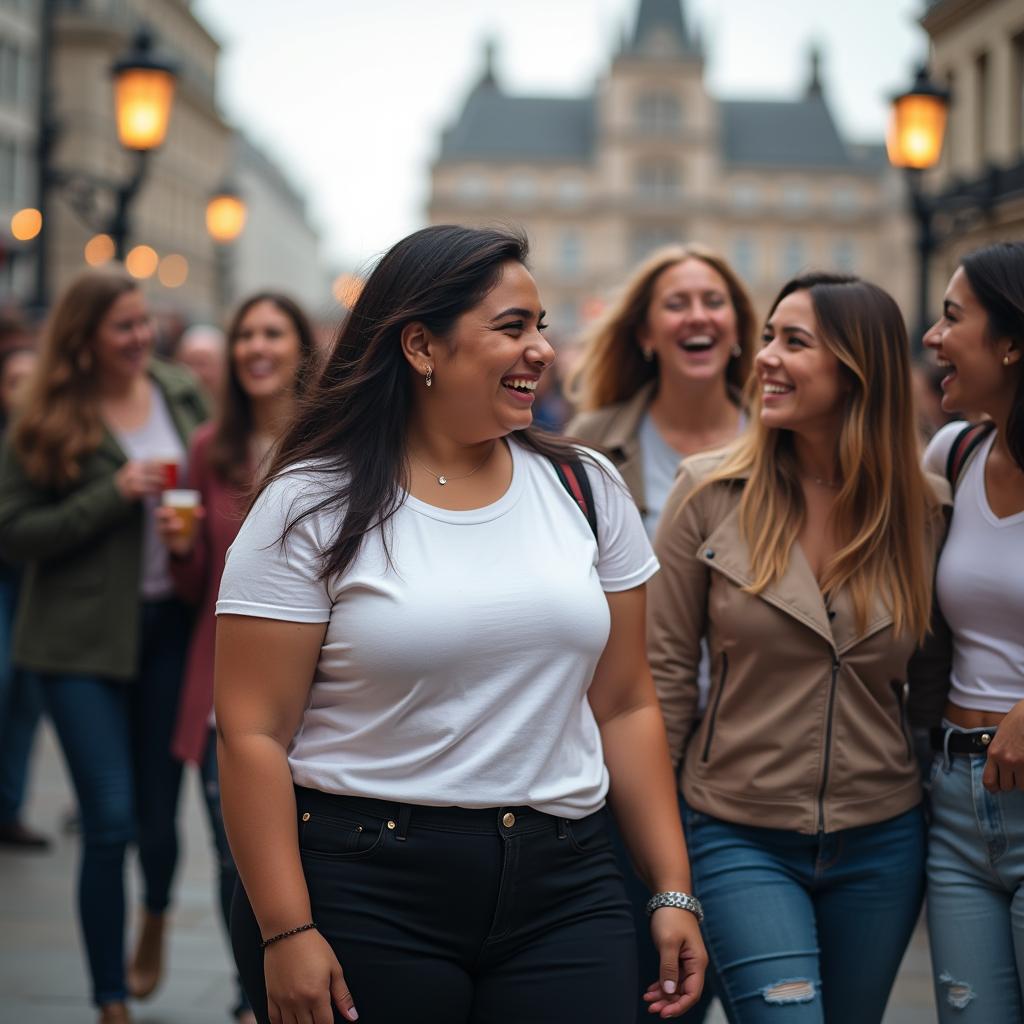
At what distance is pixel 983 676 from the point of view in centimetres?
301

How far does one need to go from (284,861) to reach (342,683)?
0.29 m

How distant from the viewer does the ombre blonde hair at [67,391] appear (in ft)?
15.2

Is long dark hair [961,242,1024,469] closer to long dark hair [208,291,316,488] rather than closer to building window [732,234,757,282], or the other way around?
long dark hair [208,291,316,488]

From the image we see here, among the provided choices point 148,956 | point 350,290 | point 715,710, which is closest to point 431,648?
point 350,290

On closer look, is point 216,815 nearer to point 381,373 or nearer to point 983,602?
point 381,373

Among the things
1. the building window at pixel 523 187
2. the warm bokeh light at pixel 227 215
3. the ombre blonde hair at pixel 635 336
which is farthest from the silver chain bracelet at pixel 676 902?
the building window at pixel 523 187

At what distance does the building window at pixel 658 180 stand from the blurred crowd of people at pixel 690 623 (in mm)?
86501

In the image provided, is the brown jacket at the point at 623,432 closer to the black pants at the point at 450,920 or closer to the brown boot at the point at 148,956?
the black pants at the point at 450,920

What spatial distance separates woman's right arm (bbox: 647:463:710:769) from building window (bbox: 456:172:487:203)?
85.4 metres

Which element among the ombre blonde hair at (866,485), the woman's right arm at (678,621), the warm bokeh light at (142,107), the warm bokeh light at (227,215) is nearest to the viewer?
the ombre blonde hair at (866,485)

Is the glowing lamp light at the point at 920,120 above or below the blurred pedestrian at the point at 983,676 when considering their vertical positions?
above

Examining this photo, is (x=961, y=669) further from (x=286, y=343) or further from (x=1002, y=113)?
(x=1002, y=113)

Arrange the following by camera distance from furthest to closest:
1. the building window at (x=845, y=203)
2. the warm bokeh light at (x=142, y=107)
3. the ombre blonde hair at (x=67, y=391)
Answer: the building window at (x=845, y=203), the warm bokeh light at (x=142, y=107), the ombre blonde hair at (x=67, y=391)

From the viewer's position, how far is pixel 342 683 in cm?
243
